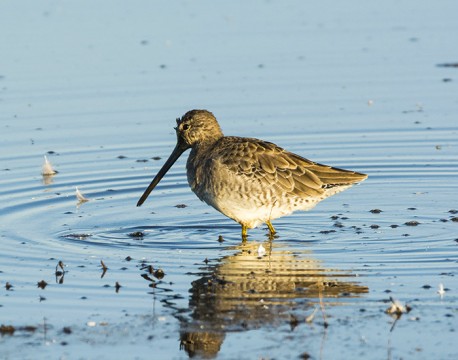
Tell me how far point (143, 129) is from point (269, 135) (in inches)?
66.7

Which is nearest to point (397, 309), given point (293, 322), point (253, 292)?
point (293, 322)

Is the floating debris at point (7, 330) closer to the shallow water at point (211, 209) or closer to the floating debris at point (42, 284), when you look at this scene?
the shallow water at point (211, 209)

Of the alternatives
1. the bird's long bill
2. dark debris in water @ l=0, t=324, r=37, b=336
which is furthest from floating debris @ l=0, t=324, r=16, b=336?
the bird's long bill

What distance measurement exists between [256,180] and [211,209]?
54.7 inches

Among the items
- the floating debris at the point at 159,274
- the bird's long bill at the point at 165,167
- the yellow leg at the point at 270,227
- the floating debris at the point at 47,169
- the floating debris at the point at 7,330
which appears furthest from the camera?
the floating debris at the point at 47,169

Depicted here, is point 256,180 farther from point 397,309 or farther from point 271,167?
point 397,309

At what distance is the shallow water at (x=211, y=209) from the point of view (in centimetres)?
778

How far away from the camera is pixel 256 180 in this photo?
34.8ft

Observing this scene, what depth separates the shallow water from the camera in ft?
25.5

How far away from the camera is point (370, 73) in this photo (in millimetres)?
16875

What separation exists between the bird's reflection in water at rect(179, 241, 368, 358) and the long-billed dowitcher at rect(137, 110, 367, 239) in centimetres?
58

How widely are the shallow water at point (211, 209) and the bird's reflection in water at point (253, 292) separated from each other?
2 cm

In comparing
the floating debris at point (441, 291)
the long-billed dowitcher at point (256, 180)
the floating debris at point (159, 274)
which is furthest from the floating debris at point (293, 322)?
the long-billed dowitcher at point (256, 180)

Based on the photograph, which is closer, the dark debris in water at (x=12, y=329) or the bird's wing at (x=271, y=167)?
the dark debris in water at (x=12, y=329)
